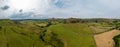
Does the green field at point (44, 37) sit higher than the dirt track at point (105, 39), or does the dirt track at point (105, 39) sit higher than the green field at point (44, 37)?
the green field at point (44, 37)

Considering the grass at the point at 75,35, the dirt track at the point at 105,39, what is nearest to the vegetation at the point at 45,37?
the grass at the point at 75,35

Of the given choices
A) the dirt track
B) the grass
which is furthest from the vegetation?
the dirt track

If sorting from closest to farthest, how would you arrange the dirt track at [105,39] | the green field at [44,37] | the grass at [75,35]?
the green field at [44,37], the grass at [75,35], the dirt track at [105,39]

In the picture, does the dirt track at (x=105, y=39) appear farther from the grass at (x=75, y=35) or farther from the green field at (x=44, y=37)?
the green field at (x=44, y=37)

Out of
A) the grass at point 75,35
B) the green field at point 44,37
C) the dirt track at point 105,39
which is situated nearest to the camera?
the green field at point 44,37

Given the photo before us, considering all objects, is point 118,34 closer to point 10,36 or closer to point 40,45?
point 40,45

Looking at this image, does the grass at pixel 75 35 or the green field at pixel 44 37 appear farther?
the grass at pixel 75 35

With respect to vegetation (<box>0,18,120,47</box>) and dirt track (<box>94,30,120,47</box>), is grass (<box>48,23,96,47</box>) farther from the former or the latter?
dirt track (<box>94,30,120,47</box>)
